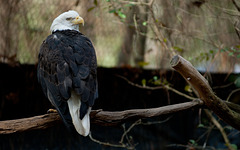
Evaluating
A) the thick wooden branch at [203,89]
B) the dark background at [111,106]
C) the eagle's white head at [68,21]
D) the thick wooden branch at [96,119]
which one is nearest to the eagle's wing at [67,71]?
the thick wooden branch at [96,119]

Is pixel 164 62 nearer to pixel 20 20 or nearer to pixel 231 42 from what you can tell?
pixel 231 42

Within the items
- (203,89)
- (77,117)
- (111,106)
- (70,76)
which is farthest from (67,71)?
(111,106)

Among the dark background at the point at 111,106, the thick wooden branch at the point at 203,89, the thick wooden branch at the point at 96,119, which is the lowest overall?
the dark background at the point at 111,106

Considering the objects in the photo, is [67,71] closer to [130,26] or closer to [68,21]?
[68,21]

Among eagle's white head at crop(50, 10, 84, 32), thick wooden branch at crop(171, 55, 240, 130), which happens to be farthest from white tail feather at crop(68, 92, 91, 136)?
eagle's white head at crop(50, 10, 84, 32)

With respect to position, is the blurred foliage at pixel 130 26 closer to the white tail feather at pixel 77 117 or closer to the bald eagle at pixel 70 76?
the bald eagle at pixel 70 76

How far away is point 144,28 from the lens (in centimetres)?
414

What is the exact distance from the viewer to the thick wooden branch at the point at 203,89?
1775 mm

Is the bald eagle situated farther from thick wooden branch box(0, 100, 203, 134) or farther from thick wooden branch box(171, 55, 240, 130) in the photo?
thick wooden branch box(171, 55, 240, 130)

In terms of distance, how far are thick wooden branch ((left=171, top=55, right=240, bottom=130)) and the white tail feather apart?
0.72 meters

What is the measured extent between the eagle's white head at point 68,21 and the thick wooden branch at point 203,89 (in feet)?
4.08

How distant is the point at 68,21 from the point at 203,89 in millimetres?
1471

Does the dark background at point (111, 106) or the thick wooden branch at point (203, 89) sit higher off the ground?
the thick wooden branch at point (203, 89)

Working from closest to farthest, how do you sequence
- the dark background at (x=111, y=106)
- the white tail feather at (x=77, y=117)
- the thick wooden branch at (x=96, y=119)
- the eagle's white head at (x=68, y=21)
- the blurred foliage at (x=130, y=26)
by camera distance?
the white tail feather at (x=77, y=117), the thick wooden branch at (x=96, y=119), the eagle's white head at (x=68, y=21), the blurred foliage at (x=130, y=26), the dark background at (x=111, y=106)
